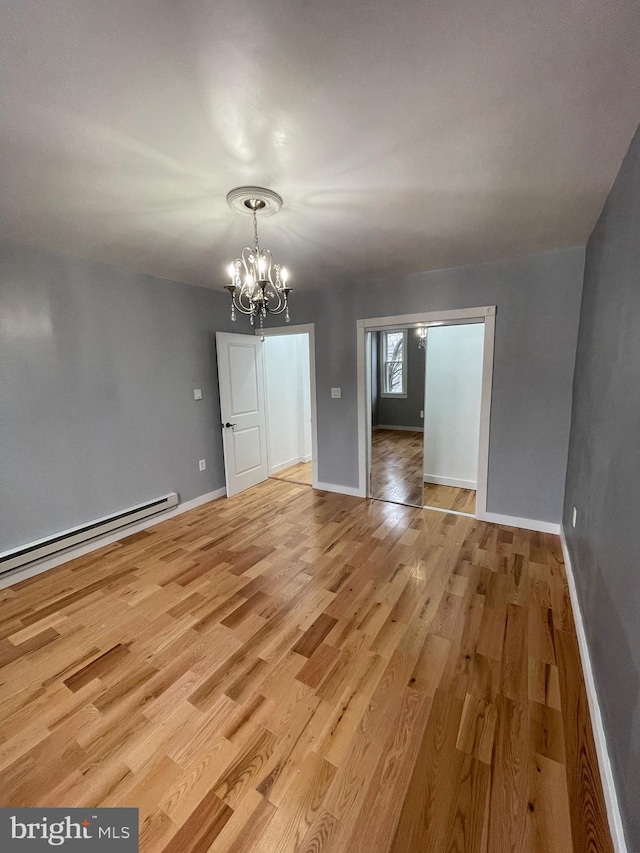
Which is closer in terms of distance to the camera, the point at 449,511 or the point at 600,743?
the point at 600,743

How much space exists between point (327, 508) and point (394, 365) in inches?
146

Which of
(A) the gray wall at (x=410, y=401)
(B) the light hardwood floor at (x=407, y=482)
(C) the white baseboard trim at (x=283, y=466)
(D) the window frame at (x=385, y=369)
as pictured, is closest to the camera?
(B) the light hardwood floor at (x=407, y=482)

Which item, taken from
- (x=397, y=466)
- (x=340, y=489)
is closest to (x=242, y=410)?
(x=340, y=489)

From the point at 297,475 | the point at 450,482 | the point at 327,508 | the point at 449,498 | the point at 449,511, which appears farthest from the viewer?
the point at 297,475

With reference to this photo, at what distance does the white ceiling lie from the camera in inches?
35.8

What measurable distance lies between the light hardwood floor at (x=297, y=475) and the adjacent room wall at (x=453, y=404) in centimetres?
162

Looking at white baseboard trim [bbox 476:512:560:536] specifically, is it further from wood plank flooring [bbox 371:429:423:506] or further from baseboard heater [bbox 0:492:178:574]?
baseboard heater [bbox 0:492:178:574]

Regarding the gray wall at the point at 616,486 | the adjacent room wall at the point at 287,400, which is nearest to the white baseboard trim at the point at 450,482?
the gray wall at the point at 616,486

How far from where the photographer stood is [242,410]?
166 inches

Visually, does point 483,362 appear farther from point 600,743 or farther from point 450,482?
point 600,743

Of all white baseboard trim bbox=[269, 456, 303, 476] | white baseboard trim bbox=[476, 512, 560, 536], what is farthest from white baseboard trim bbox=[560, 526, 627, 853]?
white baseboard trim bbox=[269, 456, 303, 476]

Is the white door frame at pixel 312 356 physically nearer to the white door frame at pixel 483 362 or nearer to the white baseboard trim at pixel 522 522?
the white door frame at pixel 483 362

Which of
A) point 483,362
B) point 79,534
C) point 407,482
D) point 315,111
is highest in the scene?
point 315,111

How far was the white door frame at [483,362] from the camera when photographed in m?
3.04
